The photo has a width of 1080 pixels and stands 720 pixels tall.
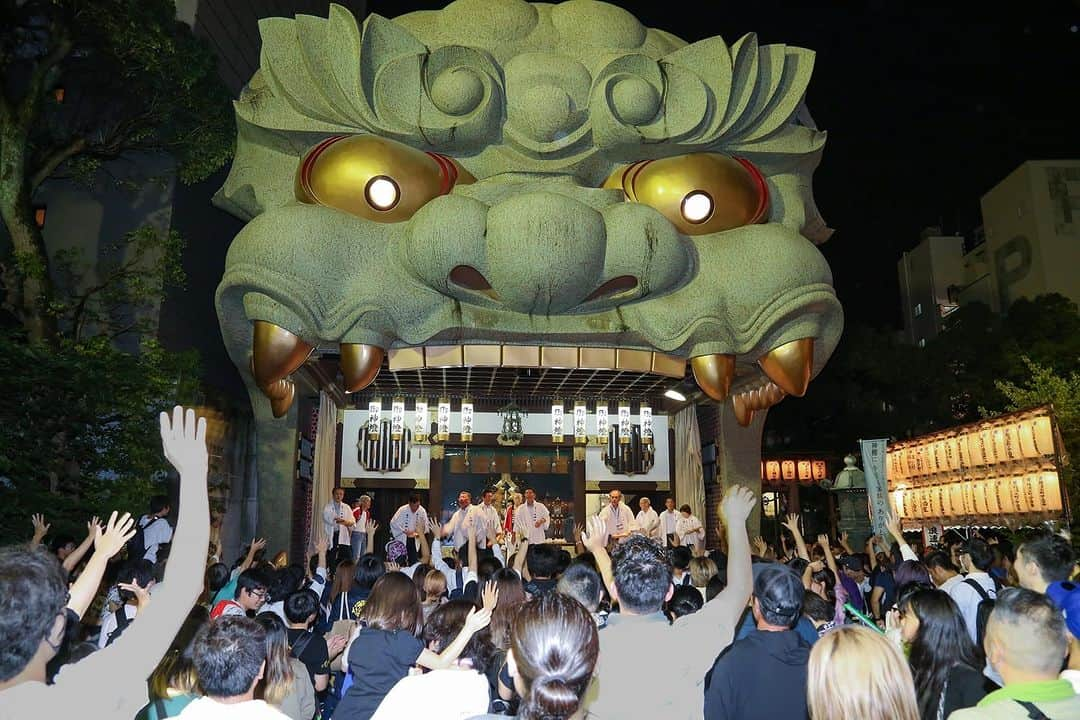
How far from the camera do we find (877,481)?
50.4ft

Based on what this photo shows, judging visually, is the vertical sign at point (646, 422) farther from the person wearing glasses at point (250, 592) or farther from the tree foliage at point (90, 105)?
the person wearing glasses at point (250, 592)

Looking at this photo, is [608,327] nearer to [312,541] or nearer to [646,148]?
[646,148]

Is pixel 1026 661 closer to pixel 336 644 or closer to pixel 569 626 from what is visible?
pixel 569 626

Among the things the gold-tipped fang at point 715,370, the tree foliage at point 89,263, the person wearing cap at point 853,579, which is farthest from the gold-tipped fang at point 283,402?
the person wearing cap at point 853,579

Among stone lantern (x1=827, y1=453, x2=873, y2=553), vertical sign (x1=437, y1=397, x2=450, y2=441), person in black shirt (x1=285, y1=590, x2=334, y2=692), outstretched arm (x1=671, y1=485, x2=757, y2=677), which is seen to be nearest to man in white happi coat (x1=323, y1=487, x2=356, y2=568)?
vertical sign (x1=437, y1=397, x2=450, y2=441)

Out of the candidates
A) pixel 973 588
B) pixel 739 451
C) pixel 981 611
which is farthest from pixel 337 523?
pixel 981 611

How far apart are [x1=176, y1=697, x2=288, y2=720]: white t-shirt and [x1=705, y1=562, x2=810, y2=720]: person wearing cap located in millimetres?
1581

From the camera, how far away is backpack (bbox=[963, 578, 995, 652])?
12.6 feet

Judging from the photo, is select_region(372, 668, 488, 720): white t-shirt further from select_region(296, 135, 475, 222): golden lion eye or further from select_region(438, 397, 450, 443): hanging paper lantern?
select_region(438, 397, 450, 443): hanging paper lantern

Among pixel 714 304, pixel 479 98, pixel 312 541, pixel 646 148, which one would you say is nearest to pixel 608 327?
pixel 714 304

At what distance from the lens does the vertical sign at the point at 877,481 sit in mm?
15016

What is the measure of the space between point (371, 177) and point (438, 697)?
586 centimetres

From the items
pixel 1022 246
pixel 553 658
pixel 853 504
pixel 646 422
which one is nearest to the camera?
pixel 553 658

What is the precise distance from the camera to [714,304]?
305 inches
